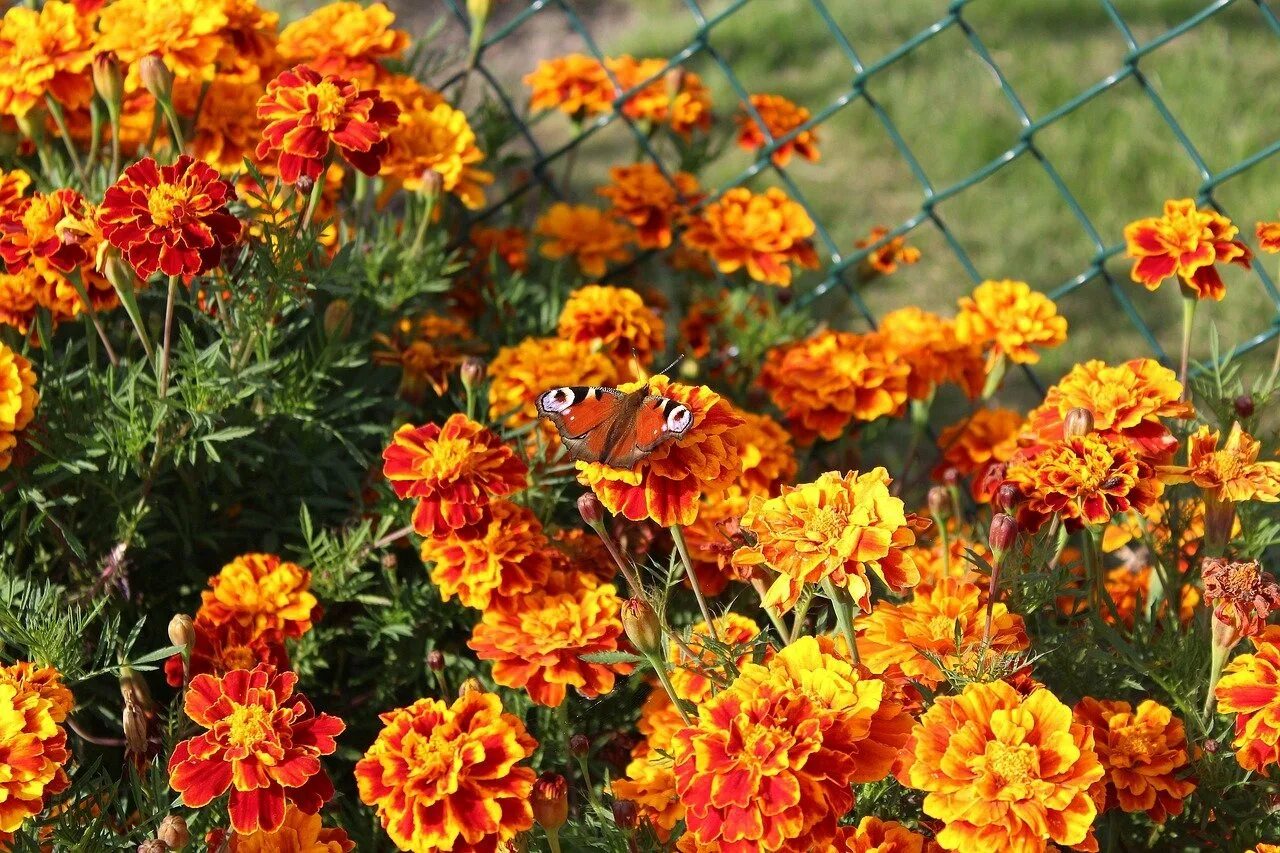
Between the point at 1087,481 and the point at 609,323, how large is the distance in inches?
34.3

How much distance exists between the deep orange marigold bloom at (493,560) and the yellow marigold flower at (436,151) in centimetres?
66

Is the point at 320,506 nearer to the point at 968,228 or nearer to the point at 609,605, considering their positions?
the point at 609,605

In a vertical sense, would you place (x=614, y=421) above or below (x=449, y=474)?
above

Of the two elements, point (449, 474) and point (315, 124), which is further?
point (315, 124)

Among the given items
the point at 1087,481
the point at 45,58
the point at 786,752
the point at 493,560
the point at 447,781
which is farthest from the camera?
the point at 45,58

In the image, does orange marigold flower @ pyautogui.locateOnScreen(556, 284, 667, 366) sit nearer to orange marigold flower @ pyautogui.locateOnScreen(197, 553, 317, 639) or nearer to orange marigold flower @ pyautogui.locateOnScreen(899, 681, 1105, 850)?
orange marigold flower @ pyautogui.locateOnScreen(197, 553, 317, 639)

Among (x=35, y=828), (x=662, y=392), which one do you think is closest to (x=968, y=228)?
(x=662, y=392)

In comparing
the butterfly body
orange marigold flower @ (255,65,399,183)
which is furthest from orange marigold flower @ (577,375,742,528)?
orange marigold flower @ (255,65,399,183)

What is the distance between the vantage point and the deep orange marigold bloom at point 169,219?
167cm

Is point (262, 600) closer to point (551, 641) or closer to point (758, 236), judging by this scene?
point (551, 641)

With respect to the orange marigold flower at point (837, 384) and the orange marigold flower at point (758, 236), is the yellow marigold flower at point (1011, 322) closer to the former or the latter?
the orange marigold flower at point (837, 384)

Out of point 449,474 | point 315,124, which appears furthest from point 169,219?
point 449,474

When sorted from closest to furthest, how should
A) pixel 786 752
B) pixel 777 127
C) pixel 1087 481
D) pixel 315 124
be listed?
1. pixel 786 752
2. pixel 1087 481
3. pixel 315 124
4. pixel 777 127

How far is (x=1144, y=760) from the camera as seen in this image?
1.49 m
